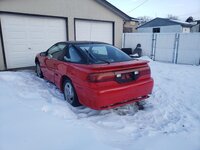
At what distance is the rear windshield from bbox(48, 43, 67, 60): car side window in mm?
574

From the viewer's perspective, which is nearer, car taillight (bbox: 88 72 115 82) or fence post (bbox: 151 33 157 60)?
car taillight (bbox: 88 72 115 82)

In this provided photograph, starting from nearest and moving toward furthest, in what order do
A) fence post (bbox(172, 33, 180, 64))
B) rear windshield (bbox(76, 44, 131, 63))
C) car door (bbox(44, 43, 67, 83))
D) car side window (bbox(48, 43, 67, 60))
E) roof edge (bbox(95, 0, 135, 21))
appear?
rear windshield (bbox(76, 44, 131, 63))
car side window (bbox(48, 43, 67, 60))
car door (bbox(44, 43, 67, 83))
roof edge (bbox(95, 0, 135, 21))
fence post (bbox(172, 33, 180, 64))

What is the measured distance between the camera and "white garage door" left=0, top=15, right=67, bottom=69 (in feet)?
26.7

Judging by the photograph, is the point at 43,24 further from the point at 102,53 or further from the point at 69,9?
the point at 102,53

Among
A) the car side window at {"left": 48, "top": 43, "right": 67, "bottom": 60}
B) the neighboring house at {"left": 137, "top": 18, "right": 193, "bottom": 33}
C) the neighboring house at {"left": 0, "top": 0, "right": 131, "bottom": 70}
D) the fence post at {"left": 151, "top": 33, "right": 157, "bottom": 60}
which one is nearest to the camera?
the car side window at {"left": 48, "top": 43, "right": 67, "bottom": 60}

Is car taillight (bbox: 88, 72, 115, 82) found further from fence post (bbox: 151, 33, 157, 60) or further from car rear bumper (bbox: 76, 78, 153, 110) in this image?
fence post (bbox: 151, 33, 157, 60)

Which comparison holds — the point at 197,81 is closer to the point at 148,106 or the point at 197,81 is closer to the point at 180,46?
the point at 148,106

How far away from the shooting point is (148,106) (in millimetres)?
4660

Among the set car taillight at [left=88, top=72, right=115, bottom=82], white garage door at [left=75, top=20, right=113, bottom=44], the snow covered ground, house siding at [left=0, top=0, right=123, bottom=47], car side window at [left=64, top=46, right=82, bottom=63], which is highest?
house siding at [left=0, top=0, right=123, bottom=47]

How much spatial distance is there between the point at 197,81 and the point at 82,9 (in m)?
7.12

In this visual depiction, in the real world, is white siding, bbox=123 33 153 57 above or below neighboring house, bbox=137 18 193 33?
below

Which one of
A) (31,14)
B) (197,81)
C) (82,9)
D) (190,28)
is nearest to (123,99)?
(197,81)

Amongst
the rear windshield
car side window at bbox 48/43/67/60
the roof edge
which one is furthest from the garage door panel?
the rear windshield

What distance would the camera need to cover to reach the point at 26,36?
342 inches
